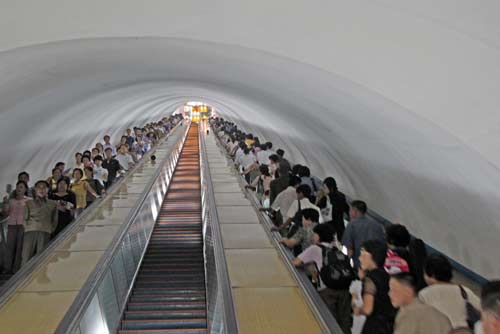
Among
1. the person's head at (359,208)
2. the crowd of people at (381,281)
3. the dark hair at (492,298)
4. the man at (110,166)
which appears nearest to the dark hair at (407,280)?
the crowd of people at (381,281)

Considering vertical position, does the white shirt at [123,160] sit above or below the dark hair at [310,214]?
above

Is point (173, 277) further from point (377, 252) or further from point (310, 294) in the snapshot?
point (377, 252)

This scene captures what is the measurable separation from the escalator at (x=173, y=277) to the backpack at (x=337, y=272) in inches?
117

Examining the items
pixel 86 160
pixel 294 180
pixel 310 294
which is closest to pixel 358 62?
pixel 310 294

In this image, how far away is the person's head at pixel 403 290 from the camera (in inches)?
143

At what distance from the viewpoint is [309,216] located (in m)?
5.80

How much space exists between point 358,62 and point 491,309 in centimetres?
243

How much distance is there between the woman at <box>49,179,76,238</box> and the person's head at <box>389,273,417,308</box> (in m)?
5.55

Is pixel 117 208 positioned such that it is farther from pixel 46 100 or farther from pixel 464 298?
pixel 464 298

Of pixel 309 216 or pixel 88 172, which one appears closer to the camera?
pixel 309 216

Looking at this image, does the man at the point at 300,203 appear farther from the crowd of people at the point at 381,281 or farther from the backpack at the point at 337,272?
the backpack at the point at 337,272

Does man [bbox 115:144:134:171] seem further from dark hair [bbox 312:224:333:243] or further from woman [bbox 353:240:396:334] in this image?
woman [bbox 353:240:396:334]

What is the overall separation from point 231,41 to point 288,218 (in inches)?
109

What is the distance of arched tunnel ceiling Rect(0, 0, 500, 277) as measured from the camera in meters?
4.16
